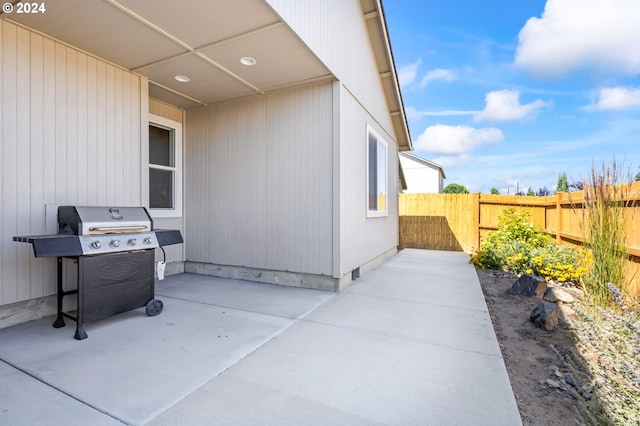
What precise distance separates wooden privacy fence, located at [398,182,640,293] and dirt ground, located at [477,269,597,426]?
149 inches

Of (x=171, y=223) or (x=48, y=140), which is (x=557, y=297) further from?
(x=48, y=140)

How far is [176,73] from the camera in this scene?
416 cm

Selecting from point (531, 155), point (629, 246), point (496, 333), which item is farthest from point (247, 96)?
point (531, 155)

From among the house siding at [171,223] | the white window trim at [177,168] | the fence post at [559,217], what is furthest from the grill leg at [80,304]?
the fence post at [559,217]

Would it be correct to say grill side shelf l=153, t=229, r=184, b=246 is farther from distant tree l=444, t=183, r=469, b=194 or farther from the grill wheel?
distant tree l=444, t=183, r=469, b=194

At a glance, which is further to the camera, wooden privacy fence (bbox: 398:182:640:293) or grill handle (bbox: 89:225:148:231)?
wooden privacy fence (bbox: 398:182:640:293)

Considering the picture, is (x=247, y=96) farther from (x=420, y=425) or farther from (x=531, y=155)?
(x=531, y=155)

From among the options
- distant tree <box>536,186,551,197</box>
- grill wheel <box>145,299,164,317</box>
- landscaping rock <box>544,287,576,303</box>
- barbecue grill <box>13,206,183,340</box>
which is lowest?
landscaping rock <box>544,287,576,303</box>

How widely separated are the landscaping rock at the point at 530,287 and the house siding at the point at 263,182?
9.27ft

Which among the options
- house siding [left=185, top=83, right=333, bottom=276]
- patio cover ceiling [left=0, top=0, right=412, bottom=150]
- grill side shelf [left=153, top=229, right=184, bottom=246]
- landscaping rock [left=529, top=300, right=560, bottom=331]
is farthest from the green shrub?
grill side shelf [left=153, top=229, right=184, bottom=246]

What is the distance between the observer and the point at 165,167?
5324 millimetres

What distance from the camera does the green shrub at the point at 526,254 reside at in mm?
5060

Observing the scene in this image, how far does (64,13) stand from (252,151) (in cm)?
261

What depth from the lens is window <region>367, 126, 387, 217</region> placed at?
606 centimetres
